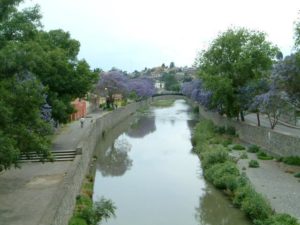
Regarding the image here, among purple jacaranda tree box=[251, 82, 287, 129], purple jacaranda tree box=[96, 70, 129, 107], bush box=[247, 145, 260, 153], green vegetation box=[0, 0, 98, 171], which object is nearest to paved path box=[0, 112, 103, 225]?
green vegetation box=[0, 0, 98, 171]

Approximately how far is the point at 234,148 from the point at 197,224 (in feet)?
60.1

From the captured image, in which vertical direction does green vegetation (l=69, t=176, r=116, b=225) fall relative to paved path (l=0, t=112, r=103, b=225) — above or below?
below

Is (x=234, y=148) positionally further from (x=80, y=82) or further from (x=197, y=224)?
(x=197, y=224)

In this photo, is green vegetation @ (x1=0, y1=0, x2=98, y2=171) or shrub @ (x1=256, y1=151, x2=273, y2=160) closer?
green vegetation @ (x1=0, y1=0, x2=98, y2=171)

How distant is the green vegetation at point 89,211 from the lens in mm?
18650

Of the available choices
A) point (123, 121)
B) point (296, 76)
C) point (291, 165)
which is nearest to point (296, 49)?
point (296, 76)

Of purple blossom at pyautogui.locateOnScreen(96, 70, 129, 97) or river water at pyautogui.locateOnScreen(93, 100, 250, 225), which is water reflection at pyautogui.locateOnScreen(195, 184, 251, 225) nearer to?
river water at pyautogui.locateOnScreen(93, 100, 250, 225)

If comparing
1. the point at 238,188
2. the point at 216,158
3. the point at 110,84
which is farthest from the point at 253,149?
the point at 110,84

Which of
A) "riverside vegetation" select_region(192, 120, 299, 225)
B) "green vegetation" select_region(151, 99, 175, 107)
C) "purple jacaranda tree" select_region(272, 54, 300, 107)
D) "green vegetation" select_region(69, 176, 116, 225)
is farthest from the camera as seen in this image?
"green vegetation" select_region(151, 99, 175, 107)

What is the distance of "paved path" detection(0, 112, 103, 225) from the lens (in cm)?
1734

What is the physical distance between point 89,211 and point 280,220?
7.34m

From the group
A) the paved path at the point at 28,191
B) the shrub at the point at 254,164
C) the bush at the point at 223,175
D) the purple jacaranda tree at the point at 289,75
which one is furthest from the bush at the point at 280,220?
the purple jacaranda tree at the point at 289,75

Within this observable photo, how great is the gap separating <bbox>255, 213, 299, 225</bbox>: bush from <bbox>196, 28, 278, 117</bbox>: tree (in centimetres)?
2643

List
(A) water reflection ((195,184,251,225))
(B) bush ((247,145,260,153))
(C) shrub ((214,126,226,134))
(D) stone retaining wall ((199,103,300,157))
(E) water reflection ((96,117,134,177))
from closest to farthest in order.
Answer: (A) water reflection ((195,184,251,225)) → (D) stone retaining wall ((199,103,300,157)) → (E) water reflection ((96,117,134,177)) → (B) bush ((247,145,260,153)) → (C) shrub ((214,126,226,134))
